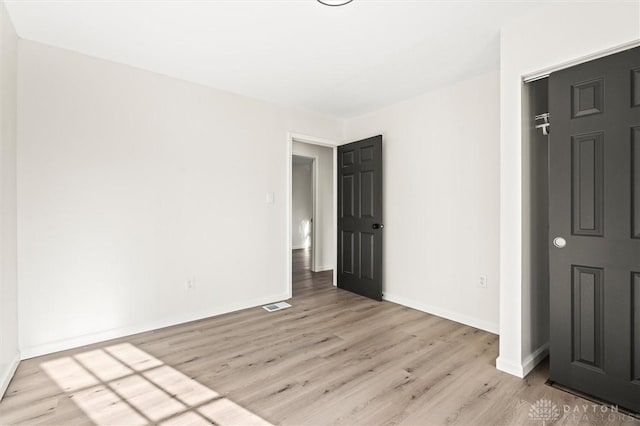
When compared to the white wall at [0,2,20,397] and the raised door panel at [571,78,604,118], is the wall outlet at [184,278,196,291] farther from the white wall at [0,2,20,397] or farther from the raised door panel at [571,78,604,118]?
the raised door panel at [571,78,604,118]

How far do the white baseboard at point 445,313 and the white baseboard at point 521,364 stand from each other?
1.97 ft

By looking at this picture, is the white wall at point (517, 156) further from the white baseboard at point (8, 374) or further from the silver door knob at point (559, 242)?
the white baseboard at point (8, 374)

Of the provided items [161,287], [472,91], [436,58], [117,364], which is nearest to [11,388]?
[117,364]

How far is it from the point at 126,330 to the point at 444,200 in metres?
3.46

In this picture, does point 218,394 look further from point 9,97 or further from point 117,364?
point 9,97

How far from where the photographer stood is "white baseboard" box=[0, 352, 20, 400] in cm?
198

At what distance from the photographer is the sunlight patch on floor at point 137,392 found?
1.77 metres

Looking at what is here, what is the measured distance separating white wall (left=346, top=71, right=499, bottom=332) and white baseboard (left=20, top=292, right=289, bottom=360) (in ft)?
6.03

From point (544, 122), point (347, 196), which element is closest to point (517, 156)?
point (544, 122)

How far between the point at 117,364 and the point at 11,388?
1.93ft

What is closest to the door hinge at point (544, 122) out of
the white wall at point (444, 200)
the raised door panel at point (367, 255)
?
the white wall at point (444, 200)

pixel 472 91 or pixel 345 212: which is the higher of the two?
pixel 472 91

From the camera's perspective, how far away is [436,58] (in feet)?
9.09

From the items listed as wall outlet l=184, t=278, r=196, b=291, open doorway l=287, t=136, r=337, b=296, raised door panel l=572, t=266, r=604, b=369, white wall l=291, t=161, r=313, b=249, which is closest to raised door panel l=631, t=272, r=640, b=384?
raised door panel l=572, t=266, r=604, b=369
